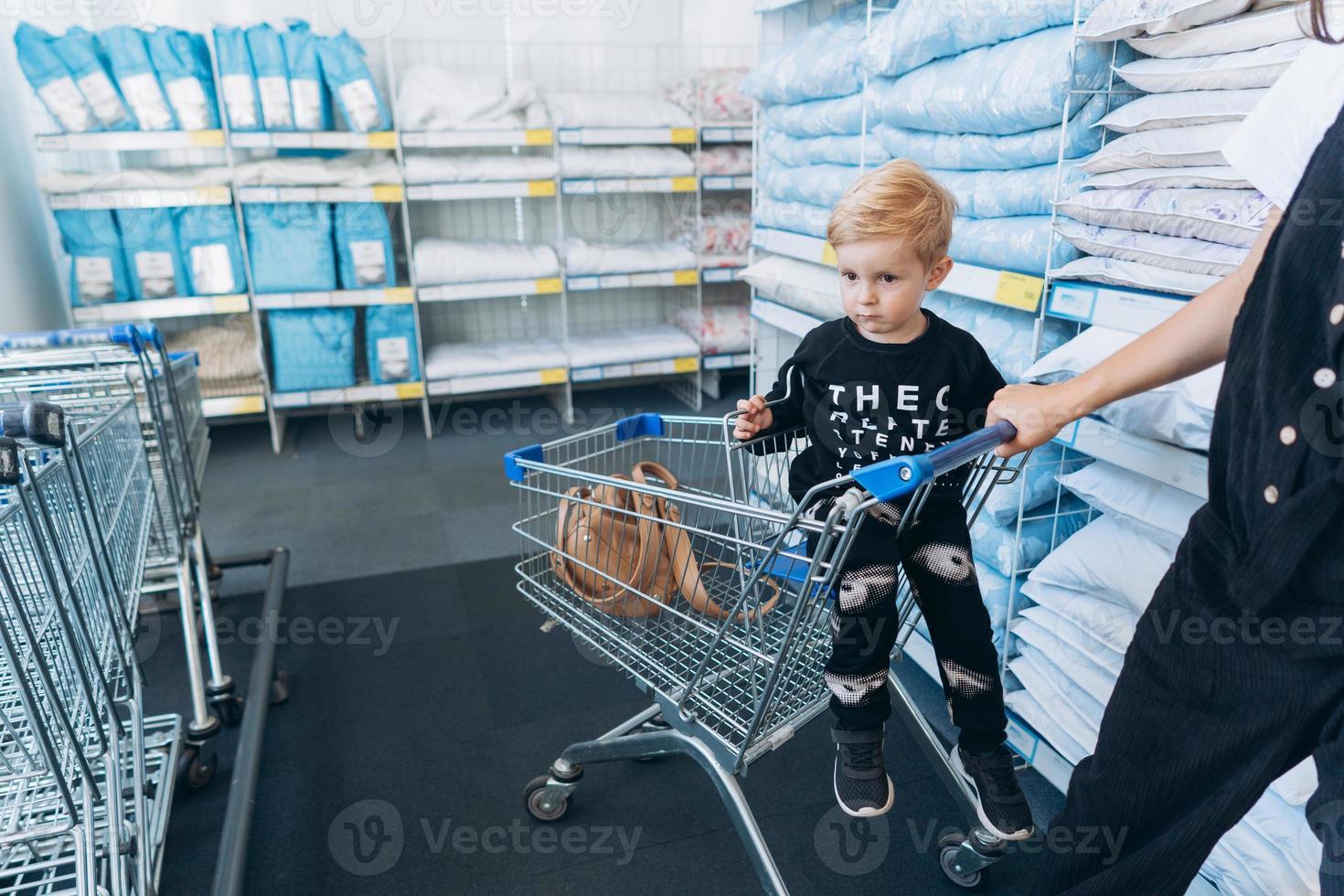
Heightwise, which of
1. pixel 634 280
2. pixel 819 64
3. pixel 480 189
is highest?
pixel 819 64

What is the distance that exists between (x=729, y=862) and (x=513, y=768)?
1.89 ft

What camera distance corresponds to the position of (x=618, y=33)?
483cm

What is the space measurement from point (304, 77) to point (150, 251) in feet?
3.44

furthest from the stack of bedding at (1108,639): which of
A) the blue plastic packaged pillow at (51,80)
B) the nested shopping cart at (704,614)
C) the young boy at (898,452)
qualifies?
the blue plastic packaged pillow at (51,80)

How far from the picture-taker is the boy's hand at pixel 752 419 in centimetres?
154

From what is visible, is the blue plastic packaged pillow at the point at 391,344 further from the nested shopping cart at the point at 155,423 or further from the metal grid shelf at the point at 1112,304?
the metal grid shelf at the point at 1112,304

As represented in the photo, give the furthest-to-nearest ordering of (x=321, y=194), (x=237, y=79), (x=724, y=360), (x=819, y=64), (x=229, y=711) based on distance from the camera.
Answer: (x=724, y=360), (x=321, y=194), (x=237, y=79), (x=819, y=64), (x=229, y=711)

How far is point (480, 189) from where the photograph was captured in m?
4.28

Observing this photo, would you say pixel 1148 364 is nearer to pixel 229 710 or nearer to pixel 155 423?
pixel 155 423

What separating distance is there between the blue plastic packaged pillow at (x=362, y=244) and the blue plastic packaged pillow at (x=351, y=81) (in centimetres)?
37

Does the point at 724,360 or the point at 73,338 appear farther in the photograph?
the point at 724,360

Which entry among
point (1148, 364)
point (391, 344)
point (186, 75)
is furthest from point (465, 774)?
point (186, 75)

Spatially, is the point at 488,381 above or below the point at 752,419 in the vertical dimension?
below

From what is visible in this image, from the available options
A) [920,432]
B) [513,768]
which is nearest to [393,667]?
[513,768]
